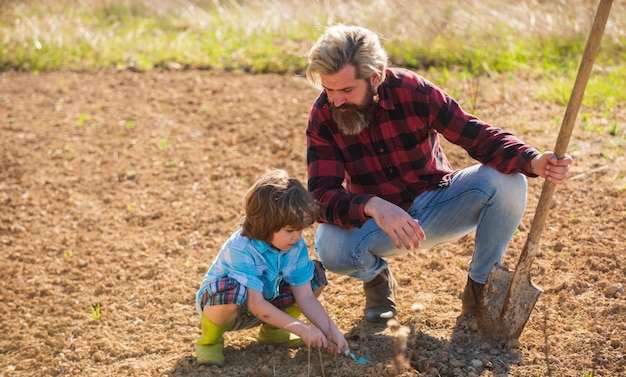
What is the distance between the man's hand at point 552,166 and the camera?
2.79 metres

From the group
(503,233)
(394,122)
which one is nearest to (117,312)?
(394,122)

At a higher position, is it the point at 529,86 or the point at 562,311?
the point at 529,86

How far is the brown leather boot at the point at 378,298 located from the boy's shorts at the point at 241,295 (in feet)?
1.09

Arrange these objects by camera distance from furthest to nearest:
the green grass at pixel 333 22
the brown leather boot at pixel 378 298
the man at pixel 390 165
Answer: the green grass at pixel 333 22 → the brown leather boot at pixel 378 298 → the man at pixel 390 165

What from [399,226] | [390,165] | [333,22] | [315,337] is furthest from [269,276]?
[333,22]

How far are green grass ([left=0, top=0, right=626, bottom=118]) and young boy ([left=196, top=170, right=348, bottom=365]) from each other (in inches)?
137

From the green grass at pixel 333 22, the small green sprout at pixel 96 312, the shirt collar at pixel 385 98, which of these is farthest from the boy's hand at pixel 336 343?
the green grass at pixel 333 22

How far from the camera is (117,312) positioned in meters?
3.79

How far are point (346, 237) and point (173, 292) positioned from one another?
119 cm

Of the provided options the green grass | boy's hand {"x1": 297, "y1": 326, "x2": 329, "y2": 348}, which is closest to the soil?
boy's hand {"x1": 297, "y1": 326, "x2": 329, "y2": 348}

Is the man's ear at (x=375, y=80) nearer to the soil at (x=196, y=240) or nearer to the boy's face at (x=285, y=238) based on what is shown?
the boy's face at (x=285, y=238)

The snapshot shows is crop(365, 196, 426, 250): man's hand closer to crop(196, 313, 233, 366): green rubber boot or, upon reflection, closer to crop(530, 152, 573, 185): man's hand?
crop(530, 152, 573, 185): man's hand

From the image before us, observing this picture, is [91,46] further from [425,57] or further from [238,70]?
[425,57]

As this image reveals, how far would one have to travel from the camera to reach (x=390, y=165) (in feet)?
10.7
